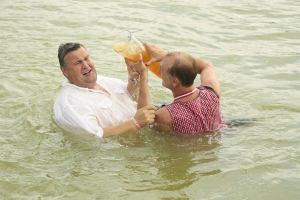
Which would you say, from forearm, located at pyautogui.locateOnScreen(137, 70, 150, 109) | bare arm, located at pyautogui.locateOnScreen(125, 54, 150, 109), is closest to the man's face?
bare arm, located at pyautogui.locateOnScreen(125, 54, 150, 109)

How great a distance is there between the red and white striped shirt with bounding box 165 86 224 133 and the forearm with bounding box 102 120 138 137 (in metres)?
0.40

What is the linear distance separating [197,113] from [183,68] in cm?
51

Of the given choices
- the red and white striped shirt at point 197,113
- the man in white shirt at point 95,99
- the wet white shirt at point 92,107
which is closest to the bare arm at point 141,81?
the man in white shirt at point 95,99

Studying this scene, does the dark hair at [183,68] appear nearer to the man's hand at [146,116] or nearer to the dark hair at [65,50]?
the man's hand at [146,116]

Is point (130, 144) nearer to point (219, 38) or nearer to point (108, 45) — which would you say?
point (108, 45)

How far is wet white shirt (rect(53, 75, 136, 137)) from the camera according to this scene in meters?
5.57

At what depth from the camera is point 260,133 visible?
5.97 meters

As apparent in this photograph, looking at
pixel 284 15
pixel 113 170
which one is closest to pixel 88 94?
pixel 113 170

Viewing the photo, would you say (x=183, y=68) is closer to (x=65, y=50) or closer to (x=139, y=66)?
(x=139, y=66)

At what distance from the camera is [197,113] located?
17.5ft

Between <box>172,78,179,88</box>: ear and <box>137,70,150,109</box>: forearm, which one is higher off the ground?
<box>172,78,179,88</box>: ear

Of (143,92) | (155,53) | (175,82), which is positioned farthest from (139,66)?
(175,82)

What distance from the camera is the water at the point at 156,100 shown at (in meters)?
4.93

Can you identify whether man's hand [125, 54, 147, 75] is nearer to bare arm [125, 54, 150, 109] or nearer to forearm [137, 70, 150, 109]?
bare arm [125, 54, 150, 109]
